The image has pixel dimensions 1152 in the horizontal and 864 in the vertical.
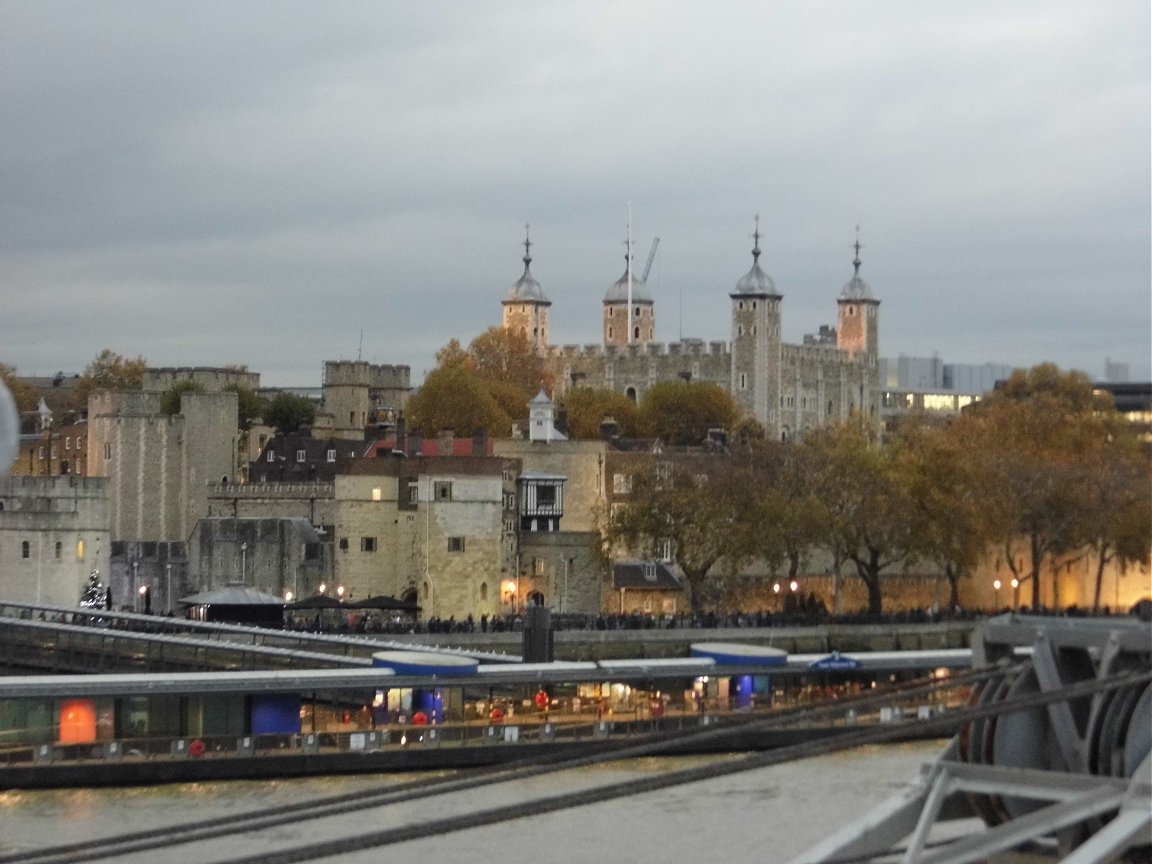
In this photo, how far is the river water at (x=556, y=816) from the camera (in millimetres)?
30594

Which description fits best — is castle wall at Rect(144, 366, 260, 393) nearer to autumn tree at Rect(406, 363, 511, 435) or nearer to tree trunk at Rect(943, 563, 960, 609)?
autumn tree at Rect(406, 363, 511, 435)

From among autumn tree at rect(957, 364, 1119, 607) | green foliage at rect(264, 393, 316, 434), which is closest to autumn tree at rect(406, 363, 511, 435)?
green foliage at rect(264, 393, 316, 434)

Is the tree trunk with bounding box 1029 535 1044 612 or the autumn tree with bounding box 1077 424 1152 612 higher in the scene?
the autumn tree with bounding box 1077 424 1152 612

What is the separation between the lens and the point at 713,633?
A: 57.8 m

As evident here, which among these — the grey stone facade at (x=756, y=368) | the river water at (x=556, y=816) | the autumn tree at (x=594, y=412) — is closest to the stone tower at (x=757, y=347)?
the grey stone facade at (x=756, y=368)

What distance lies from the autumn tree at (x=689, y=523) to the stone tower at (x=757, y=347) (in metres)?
41.7

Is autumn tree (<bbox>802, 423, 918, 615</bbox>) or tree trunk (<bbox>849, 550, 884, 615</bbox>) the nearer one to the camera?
autumn tree (<bbox>802, 423, 918, 615</bbox>)

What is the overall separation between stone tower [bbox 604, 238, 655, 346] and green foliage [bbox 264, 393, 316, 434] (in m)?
29.7

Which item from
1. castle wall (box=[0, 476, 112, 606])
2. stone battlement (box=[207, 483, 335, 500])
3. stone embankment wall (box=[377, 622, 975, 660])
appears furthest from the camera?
stone battlement (box=[207, 483, 335, 500])

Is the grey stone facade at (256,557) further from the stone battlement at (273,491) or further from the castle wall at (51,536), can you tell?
the stone battlement at (273,491)

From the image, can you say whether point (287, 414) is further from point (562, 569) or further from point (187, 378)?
point (562, 569)

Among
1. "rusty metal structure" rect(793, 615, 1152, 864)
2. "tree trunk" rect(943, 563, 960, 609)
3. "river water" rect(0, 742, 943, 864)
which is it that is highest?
"tree trunk" rect(943, 563, 960, 609)

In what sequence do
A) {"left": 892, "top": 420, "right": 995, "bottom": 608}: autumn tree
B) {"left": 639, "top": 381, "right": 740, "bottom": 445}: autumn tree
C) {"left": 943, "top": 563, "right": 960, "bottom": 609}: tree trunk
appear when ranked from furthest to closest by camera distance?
{"left": 639, "top": 381, "right": 740, "bottom": 445}: autumn tree < {"left": 943, "top": 563, "right": 960, "bottom": 609}: tree trunk < {"left": 892, "top": 420, "right": 995, "bottom": 608}: autumn tree

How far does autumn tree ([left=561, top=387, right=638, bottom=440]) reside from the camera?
99.3 metres
